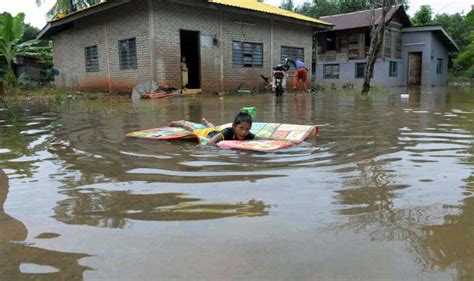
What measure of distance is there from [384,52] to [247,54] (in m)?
15.4

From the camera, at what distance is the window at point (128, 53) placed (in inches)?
619

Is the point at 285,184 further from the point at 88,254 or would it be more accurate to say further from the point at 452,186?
the point at 88,254

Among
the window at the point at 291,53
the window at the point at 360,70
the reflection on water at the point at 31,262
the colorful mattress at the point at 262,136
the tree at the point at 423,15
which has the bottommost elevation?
the reflection on water at the point at 31,262

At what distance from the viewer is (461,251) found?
1989 millimetres

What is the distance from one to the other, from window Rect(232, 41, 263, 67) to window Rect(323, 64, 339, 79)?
47.2 feet

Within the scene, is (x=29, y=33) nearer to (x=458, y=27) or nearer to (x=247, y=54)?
(x=247, y=54)

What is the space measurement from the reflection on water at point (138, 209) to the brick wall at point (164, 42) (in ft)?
41.3

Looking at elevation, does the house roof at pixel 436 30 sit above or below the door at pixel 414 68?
above

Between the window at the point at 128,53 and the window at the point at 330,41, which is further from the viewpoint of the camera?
the window at the point at 330,41

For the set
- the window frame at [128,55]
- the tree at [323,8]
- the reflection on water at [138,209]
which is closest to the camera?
the reflection on water at [138,209]

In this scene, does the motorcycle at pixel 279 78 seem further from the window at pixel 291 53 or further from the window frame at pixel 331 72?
the window frame at pixel 331 72

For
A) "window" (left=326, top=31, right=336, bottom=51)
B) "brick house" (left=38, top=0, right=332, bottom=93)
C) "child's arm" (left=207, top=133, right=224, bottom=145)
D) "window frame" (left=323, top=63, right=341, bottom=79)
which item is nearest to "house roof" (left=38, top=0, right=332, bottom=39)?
"brick house" (left=38, top=0, right=332, bottom=93)

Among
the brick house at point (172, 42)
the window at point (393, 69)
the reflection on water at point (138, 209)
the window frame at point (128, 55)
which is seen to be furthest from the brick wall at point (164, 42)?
the reflection on water at point (138, 209)

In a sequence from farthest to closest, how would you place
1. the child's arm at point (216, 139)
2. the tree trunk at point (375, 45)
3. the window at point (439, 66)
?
the window at point (439, 66), the tree trunk at point (375, 45), the child's arm at point (216, 139)
